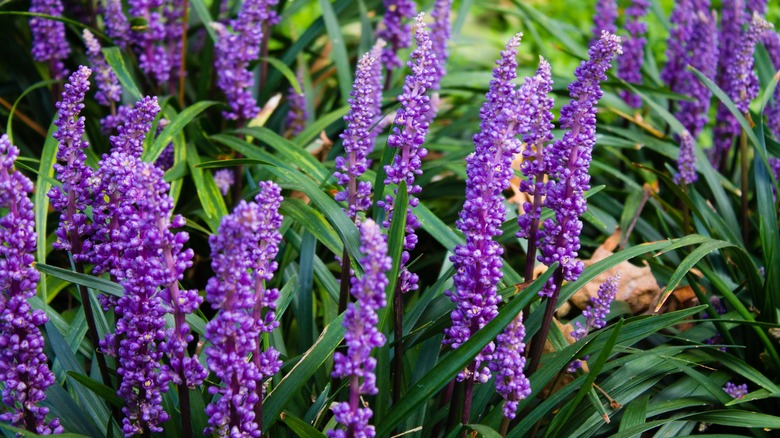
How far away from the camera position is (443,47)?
16.2 ft

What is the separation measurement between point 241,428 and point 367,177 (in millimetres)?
2026

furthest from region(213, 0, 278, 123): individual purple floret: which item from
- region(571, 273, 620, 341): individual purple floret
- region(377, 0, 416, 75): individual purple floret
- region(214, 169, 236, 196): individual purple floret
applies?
region(571, 273, 620, 341): individual purple floret

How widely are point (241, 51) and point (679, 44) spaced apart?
3.03 metres

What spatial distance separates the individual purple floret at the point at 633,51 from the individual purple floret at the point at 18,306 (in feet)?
13.5

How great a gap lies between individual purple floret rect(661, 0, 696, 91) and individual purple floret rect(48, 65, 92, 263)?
163 inches

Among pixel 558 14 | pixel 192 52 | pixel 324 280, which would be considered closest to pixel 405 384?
pixel 324 280

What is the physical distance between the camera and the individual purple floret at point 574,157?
108 inches

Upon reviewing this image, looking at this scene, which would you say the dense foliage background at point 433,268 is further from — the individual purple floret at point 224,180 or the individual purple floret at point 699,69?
the individual purple floret at point 699,69

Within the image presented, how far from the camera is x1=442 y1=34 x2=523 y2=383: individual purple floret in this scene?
2588mm

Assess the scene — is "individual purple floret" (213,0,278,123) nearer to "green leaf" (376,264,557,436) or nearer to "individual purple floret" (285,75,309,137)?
"individual purple floret" (285,75,309,137)

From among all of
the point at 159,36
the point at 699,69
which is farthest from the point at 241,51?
the point at 699,69

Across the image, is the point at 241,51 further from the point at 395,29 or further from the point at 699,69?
the point at 699,69

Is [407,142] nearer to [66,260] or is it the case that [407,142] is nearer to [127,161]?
[127,161]

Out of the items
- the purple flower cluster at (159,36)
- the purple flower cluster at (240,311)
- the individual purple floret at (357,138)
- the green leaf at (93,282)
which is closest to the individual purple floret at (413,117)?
the individual purple floret at (357,138)
